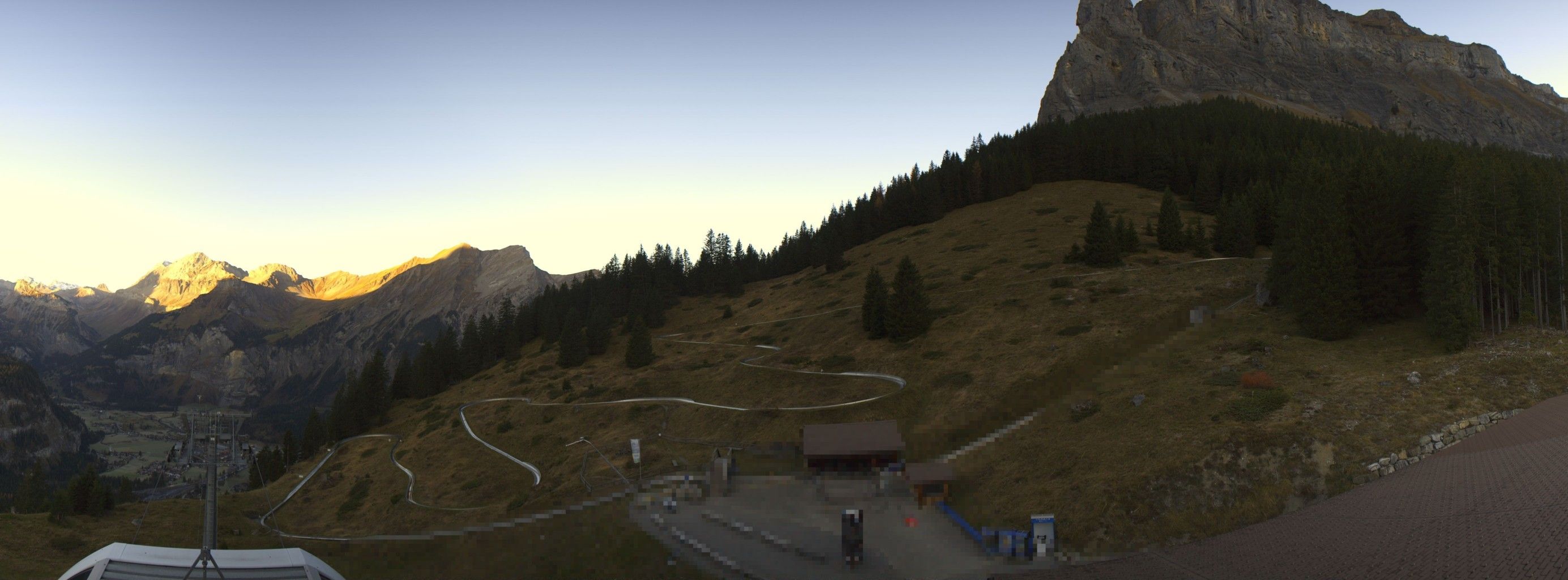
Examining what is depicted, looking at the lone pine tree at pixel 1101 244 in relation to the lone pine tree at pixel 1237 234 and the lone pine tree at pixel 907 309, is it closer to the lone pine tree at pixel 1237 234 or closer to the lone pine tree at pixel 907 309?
the lone pine tree at pixel 1237 234

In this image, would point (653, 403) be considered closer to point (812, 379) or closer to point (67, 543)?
point (812, 379)

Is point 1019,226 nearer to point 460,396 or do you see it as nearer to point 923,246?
point 923,246

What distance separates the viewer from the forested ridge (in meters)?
52.2

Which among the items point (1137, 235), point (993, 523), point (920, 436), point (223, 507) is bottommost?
point (223, 507)

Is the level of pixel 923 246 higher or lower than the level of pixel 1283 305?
higher

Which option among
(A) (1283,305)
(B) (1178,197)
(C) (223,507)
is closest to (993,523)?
(A) (1283,305)

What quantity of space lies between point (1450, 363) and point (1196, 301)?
28791 mm

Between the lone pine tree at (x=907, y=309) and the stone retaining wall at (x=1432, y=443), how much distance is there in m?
48.5

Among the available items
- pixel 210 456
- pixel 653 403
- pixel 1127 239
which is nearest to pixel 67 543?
pixel 210 456

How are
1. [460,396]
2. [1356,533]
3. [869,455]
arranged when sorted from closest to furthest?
[1356,533]
[869,455]
[460,396]

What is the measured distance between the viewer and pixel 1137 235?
10538 cm

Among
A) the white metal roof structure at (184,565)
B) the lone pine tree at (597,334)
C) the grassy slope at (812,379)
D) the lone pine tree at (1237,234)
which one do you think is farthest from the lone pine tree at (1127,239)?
the white metal roof structure at (184,565)

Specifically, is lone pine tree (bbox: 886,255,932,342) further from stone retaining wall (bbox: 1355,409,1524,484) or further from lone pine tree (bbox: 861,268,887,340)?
stone retaining wall (bbox: 1355,409,1524,484)

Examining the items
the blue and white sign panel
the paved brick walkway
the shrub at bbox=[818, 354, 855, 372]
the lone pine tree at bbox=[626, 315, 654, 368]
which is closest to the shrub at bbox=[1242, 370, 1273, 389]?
the paved brick walkway
